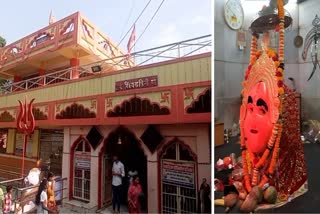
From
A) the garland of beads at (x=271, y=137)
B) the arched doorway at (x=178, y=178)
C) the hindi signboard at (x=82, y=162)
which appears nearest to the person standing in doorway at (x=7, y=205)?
the hindi signboard at (x=82, y=162)

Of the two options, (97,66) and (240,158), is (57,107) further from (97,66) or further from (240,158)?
(240,158)

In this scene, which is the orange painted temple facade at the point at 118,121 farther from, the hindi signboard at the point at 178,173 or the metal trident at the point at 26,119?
the metal trident at the point at 26,119

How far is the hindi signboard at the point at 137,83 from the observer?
4.78 meters

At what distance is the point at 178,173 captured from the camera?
490 cm

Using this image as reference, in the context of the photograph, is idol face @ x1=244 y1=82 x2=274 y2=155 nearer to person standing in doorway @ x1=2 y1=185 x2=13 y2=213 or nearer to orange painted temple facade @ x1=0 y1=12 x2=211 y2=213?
orange painted temple facade @ x1=0 y1=12 x2=211 y2=213

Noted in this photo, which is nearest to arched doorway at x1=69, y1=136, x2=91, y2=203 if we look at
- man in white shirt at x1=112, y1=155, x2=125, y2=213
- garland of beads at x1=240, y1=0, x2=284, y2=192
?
man in white shirt at x1=112, y1=155, x2=125, y2=213

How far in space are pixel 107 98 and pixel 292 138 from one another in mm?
3155

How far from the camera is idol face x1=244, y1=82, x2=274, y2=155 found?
327 cm

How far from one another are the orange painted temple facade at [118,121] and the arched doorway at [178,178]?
2cm

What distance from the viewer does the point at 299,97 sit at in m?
3.42

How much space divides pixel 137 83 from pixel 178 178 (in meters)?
1.69

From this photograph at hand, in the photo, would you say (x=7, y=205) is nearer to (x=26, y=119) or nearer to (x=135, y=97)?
(x=26, y=119)

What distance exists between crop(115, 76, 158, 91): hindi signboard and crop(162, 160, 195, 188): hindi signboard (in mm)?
1322

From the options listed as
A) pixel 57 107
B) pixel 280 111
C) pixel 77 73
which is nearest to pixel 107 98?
pixel 57 107
